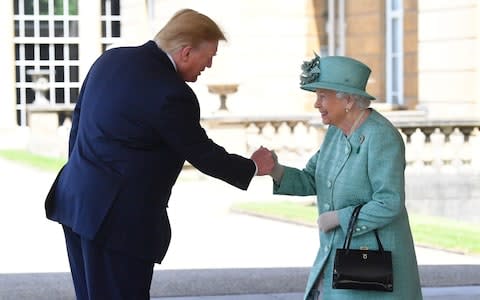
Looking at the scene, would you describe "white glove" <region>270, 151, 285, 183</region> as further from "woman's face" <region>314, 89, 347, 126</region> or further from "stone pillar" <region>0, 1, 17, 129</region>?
"stone pillar" <region>0, 1, 17, 129</region>

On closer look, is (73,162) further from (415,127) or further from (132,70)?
(415,127)

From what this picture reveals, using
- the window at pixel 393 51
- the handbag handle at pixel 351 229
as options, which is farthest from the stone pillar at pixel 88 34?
the handbag handle at pixel 351 229

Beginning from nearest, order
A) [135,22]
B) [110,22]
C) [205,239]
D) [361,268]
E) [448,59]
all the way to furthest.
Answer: [361,268], [205,239], [448,59], [135,22], [110,22]

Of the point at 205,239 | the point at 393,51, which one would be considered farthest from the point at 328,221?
the point at 393,51

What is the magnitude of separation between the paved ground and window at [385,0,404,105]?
509 centimetres

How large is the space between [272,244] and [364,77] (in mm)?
6617

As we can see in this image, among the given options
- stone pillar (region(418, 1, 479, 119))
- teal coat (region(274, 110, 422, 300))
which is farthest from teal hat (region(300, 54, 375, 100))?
stone pillar (region(418, 1, 479, 119))

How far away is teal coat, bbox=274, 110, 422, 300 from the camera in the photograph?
15.1ft

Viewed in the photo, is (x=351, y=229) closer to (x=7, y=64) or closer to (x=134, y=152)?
(x=134, y=152)

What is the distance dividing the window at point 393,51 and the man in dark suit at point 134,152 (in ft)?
56.0

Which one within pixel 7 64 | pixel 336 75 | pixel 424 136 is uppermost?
pixel 336 75

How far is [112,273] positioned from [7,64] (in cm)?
2949

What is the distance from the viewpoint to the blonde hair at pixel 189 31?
188 inches

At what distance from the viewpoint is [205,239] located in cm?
1184
